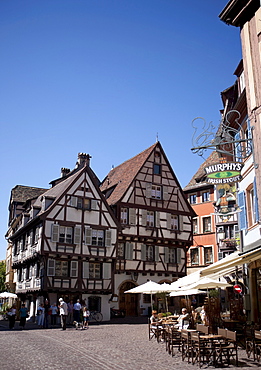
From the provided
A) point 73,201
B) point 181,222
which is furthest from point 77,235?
point 181,222

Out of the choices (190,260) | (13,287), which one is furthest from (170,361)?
(13,287)

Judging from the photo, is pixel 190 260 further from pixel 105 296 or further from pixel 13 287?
pixel 13 287

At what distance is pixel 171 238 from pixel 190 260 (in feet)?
25.8

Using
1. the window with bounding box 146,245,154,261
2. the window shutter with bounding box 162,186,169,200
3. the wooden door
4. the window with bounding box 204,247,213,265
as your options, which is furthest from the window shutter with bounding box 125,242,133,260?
the window with bounding box 204,247,213,265

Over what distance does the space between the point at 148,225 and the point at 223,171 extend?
20.8 metres

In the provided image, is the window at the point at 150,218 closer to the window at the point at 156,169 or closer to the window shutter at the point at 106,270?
the window at the point at 156,169

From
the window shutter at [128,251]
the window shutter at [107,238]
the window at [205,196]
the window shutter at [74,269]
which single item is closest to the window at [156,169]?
the window shutter at [128,251]

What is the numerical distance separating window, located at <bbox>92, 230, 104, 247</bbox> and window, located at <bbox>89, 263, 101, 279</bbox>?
1.47 m

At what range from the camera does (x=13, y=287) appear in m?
42.9

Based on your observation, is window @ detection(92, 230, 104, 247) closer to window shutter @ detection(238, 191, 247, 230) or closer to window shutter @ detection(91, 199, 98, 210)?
window shutter @ detection(91, 199, 98, 210)

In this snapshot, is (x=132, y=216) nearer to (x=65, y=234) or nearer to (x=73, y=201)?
(x=73, y=201)

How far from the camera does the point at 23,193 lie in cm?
4600

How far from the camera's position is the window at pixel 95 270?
30.3 metres

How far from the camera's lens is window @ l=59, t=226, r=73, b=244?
29.5 meters
